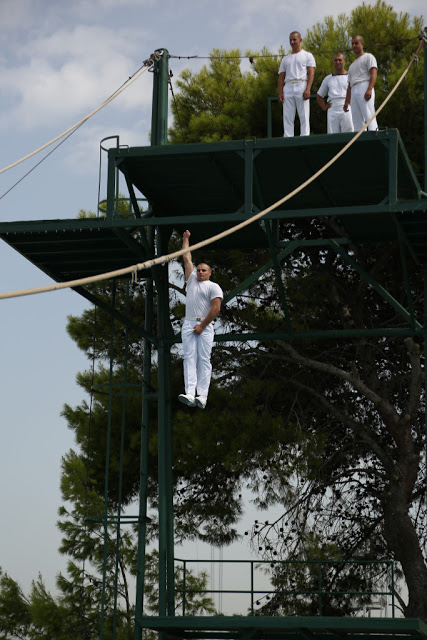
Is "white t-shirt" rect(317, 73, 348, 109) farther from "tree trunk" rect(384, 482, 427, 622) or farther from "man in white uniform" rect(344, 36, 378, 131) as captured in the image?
"tree trunk" rect(384, 482, 427, 622)

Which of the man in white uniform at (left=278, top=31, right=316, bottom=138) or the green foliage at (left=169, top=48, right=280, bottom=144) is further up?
the green foliage at (left=169, top=48, right=280, bottom=144)

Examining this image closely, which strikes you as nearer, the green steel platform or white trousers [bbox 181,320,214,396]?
white trousers [bbox 181,320,214,396]

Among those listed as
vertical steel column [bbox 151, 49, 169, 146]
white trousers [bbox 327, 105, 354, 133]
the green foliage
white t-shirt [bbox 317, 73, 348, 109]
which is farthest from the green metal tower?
the green foliage

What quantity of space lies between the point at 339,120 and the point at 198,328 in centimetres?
418

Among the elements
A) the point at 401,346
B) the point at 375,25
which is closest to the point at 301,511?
the point at 401,346

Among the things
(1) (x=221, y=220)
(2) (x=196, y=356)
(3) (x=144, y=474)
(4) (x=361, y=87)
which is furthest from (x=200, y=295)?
(3) (x=144, y=474)

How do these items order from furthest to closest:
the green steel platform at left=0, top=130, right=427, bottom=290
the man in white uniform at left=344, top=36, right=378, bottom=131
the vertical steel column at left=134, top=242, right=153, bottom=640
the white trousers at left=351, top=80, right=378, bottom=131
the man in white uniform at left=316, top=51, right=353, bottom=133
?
the vertical steel column at left=134, top=242, right=153, bottom=640
the man in white uniform at left=316, top=51, right=353, bottom=133
the white trousers at left=351, top=80, right=378, bottom=131
the man in white uniform at left=344, top=36, right=378, bottom=131
the green steel platform at left=0, top=130, right=427, bottom=290

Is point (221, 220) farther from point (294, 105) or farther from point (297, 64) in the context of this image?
point (297, 64)

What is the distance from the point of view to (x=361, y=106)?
17500 mm

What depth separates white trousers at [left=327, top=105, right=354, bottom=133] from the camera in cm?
1783

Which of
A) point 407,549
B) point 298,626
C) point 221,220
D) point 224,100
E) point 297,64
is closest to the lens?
point 221,220

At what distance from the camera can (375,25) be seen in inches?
947

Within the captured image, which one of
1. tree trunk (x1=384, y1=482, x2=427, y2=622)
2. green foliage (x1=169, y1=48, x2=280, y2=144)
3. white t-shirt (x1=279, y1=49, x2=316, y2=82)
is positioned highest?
green foliage (x1=169, y1=48, x2=280, y2=144)

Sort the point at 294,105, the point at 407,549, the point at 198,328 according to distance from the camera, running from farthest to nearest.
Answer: the point at 407,549 → the point at 294,105 → the point at 198,328
